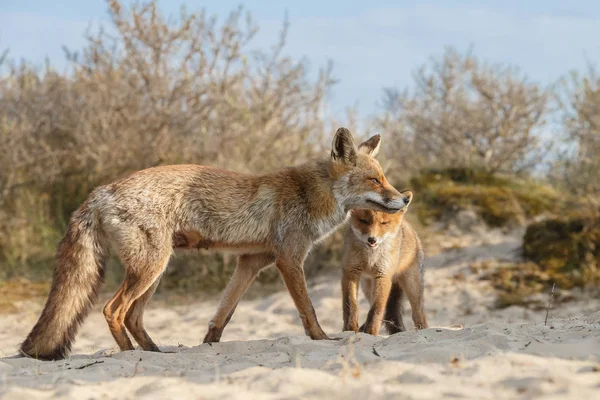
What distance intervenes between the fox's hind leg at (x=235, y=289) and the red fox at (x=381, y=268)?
2.66ft

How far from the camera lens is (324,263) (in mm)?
11227

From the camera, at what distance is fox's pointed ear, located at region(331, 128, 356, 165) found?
598cm

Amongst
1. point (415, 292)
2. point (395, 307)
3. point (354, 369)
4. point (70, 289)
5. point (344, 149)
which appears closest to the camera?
point (354, 369)

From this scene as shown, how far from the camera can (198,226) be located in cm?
559

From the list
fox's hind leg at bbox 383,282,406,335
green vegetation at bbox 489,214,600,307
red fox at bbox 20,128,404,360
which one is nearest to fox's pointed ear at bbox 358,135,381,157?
red fox at bbox 20,128,404,360

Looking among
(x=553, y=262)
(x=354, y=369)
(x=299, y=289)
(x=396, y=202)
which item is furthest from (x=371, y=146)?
(x=553, y=262)

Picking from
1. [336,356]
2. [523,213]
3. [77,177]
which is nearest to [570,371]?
[336,356]

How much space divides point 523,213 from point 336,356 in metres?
8.17

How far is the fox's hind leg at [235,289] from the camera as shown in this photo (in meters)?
5.99

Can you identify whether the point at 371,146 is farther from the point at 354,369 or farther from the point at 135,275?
the point at 354,369

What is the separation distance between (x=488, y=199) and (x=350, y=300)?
20.8 feet

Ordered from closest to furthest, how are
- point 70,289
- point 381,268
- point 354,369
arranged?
point 354,369 → point 70,289 → point 381,268

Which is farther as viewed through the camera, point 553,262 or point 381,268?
point 553,262

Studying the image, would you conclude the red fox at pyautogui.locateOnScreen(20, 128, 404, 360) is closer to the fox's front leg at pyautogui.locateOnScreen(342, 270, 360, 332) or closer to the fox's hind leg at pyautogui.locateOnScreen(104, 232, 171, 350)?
the fox's hind leg at pyautogui.locateOnScreen(104, 232, 171, 350)
